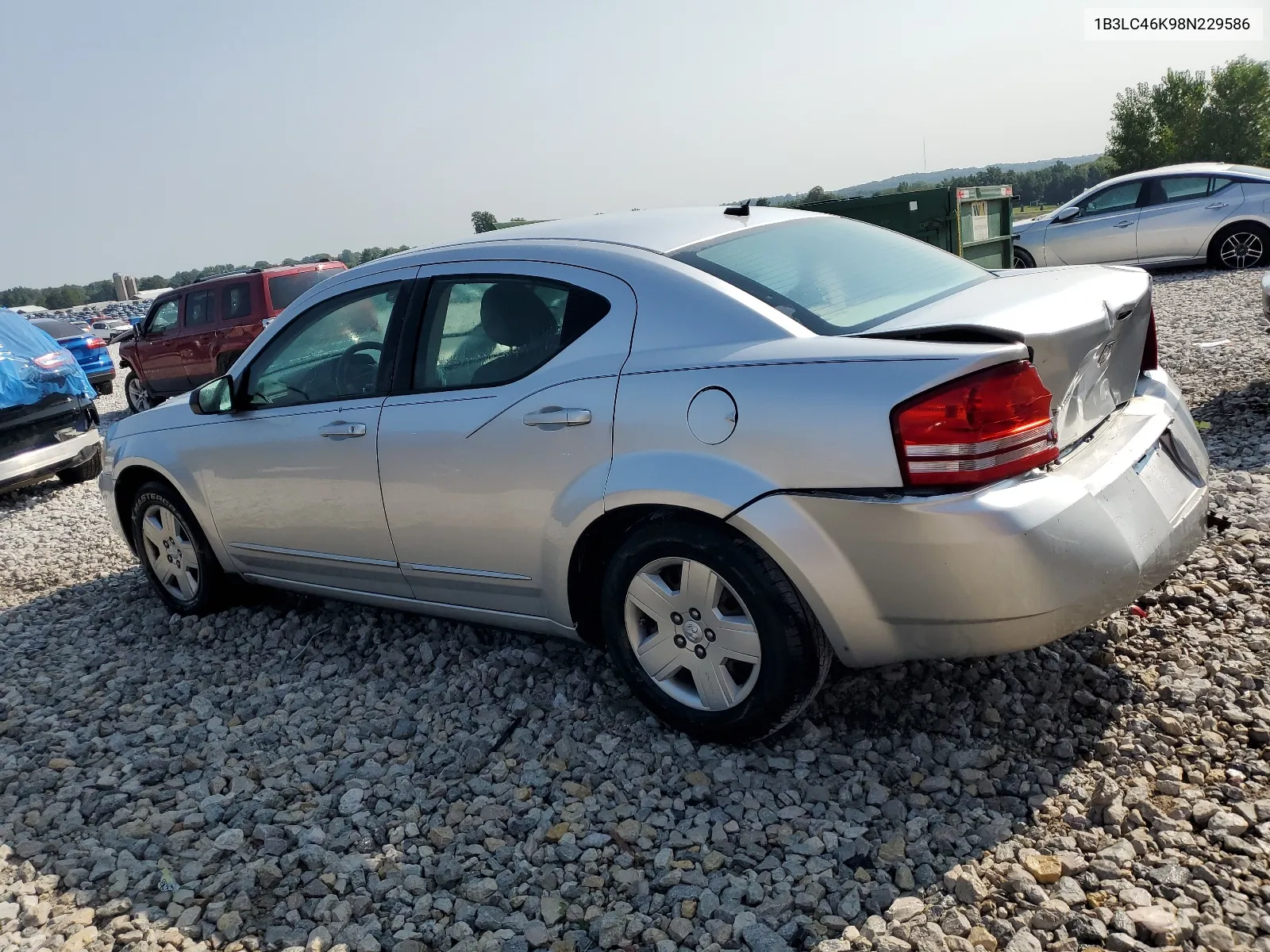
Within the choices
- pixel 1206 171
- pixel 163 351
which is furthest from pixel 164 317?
pixel 1206 171

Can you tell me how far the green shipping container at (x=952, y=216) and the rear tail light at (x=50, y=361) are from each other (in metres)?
7.42

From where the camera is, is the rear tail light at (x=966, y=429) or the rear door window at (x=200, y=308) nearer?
the rear tail light at (x=966, y=429)

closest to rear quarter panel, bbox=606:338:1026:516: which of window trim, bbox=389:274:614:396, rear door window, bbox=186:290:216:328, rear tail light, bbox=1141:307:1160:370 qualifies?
window trim, bbox=389:274:614:396

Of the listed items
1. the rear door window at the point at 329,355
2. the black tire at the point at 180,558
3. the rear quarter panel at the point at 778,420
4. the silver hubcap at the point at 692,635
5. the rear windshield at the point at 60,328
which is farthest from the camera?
the rear windshield at the point at 60,328

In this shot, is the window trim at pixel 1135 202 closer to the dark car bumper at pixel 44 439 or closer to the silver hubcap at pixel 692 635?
the dark car bumper at pixel 44 439

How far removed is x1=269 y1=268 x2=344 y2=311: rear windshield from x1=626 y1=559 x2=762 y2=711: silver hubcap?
416 inches

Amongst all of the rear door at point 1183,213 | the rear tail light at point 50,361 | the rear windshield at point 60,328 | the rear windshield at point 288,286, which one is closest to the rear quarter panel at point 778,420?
the rear tail light at point 50,361

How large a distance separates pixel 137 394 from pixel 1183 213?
15.1 meters

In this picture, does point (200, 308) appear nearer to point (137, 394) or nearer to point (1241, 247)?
point (137, 394)

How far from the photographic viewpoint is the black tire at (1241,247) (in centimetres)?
1344

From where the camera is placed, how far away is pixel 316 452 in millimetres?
4164

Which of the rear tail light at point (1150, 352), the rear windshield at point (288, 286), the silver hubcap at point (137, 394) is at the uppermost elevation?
the rear windshield at point (288, 286)

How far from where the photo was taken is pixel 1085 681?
3.43 metres

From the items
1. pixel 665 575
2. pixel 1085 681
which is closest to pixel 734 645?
pixel 665 575
